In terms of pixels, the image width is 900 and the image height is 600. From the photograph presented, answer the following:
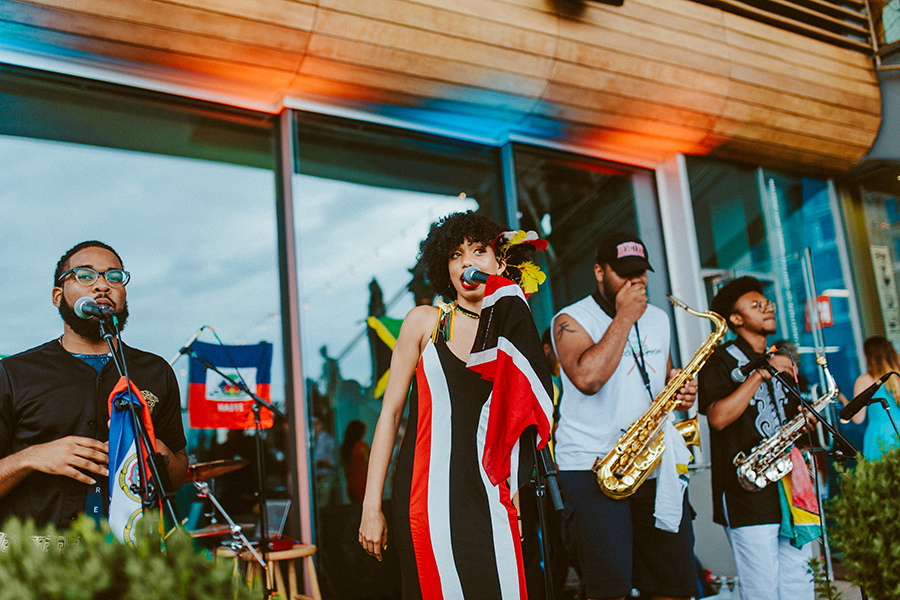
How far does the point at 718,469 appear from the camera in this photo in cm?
352

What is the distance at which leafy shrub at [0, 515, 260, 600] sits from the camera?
1.00 meters

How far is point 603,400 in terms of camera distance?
9.91 ft

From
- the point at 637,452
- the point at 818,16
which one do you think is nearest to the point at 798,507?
the point at 637,452

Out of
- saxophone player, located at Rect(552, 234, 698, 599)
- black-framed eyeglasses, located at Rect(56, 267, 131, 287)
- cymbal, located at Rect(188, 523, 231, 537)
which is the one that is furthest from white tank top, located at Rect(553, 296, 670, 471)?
cymbal, located at Rect(188, 523, 231, 537)

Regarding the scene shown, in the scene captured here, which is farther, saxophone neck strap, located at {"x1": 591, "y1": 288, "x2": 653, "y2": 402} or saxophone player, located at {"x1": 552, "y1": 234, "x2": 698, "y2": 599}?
saxophone neck strap, located at {"x1": 591, "y1": 288, "x2": 653, "y2": 402}

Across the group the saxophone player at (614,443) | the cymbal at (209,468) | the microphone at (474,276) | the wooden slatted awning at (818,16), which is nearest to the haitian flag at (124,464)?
the microphone at (474,276)

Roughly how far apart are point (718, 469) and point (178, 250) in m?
3.74

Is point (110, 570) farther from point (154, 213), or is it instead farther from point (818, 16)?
point (818, 16)

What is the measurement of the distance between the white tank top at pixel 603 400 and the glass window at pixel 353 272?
1867mm

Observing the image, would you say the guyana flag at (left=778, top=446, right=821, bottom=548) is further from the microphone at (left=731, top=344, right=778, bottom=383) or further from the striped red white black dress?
the striped red white black dress

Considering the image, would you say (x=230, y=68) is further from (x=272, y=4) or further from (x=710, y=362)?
(x=710, y=362)

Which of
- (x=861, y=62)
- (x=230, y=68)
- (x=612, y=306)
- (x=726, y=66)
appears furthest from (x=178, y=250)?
(x=861, y=62)

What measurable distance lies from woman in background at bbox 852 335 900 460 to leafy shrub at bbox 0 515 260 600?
4320mm

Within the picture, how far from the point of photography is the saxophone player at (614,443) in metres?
2.82
